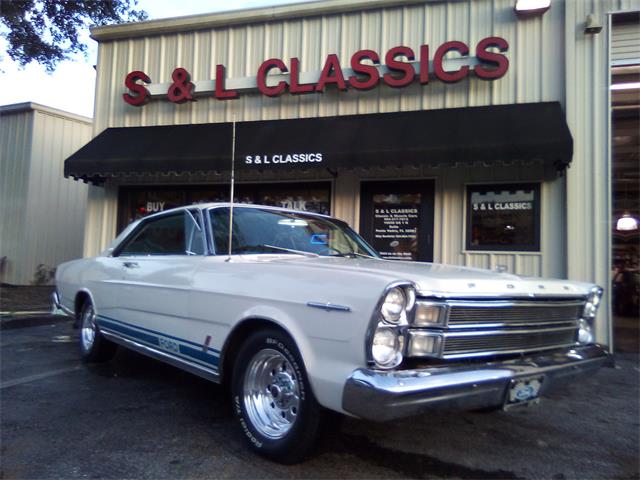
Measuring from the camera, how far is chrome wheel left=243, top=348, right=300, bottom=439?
119 inches

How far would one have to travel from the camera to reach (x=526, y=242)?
752 centimetres

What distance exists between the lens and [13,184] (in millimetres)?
13305

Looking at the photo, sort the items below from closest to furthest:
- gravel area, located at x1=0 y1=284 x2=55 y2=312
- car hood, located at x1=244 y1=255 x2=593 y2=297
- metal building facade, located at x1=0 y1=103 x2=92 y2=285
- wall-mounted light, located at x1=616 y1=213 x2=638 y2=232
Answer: car hood, located at x1=244 y1=255 x2=593 y2=297 < gravel area, located at x1=0 y1=284 x2=55 y2=312 < wall-mounted light, located at x1=616 y1=213 x2=638 y2=232 < metal building facade, located at x1=0 y1=103 x2=92 y2=285

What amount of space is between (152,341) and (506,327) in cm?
274

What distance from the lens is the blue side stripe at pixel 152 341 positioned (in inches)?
137

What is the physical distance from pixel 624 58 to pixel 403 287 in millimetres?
6707

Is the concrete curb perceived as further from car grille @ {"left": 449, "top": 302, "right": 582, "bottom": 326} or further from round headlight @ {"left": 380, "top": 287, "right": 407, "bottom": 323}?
car grille @ {"left": 449, "top": 302, "right": 582, "bottom": 326}

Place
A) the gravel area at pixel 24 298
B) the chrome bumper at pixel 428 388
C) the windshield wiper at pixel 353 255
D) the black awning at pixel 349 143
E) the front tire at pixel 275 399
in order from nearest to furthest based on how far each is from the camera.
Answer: the chrome bumper at pixel 428 388
the front tire at pixel 275 399
the windshield wiper at pixel 353 255
the black awning at pixel 349 143
the gravel area at pixel 24 298

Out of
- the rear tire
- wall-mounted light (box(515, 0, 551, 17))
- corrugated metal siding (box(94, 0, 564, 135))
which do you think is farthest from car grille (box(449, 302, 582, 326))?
wall-mounted light (box(515, 0, 551, 17))

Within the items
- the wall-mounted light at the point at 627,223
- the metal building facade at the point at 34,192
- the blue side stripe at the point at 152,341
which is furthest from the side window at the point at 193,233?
the metal building facade at the point at 34,192

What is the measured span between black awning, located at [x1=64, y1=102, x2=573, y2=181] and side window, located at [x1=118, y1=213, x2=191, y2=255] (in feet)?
10.1

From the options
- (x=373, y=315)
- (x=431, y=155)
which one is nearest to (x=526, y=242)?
(x=431, y=155)

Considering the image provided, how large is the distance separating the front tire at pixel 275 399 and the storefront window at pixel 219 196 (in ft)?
17.2

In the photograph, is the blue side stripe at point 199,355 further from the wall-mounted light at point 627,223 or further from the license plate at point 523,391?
the wall-mounted light at point 627,223
